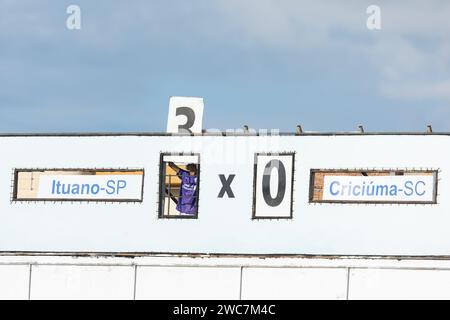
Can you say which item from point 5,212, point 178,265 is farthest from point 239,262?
point 5,212

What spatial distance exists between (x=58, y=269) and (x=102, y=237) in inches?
57.8

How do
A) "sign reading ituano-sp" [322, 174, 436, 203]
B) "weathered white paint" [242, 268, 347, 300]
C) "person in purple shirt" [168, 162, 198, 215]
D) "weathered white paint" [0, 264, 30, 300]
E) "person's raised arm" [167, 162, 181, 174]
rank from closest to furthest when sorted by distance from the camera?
"weathered white paint" [242, 268, 347, 300] → "sign reading ituano-sp" [322, 174, 436, 203] → "person in purple shirt" [168, 162, 198, 215] → "person's raised arm" [167, 162, 181, 174] → "weathered white paint" [0, 264, 30, 300]

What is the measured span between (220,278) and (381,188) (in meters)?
4.80

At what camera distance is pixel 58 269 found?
38844mm

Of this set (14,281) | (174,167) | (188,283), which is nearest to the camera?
(188,283)

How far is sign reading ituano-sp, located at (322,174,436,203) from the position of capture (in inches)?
1454

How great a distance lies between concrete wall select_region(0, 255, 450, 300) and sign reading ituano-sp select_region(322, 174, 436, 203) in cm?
164

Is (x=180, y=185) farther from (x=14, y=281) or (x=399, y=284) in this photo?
(x=399, y=284)

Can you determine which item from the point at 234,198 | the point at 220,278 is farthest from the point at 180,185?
the point at 220,278

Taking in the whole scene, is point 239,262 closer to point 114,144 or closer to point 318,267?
point 318,267

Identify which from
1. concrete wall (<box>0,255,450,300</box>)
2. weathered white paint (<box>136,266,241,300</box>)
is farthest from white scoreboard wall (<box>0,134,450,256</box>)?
weathered white paint (<box>136,266,241,300</box>)

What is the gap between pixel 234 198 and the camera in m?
38.3

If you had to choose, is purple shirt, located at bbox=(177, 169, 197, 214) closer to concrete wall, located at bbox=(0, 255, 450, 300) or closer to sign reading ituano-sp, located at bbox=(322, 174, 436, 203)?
concrete wall, located at bbox=(0, 255, 450, 300)
